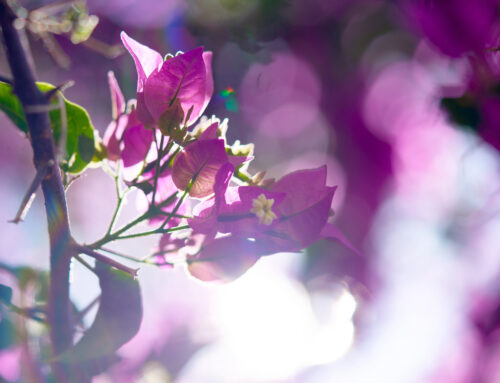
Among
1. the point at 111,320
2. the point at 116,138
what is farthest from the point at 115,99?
the point at 111,320

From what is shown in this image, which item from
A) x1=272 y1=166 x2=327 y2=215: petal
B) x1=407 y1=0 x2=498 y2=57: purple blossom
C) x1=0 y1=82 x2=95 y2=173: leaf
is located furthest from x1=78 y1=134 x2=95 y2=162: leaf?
x1=407 y1=0 x2=498 y2=57: purple blossom

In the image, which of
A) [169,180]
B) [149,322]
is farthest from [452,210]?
[169,180]

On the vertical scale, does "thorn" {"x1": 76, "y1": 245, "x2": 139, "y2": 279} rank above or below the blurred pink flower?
below

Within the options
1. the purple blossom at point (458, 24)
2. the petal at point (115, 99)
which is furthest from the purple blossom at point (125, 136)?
the purple blossom at point (458, 24)

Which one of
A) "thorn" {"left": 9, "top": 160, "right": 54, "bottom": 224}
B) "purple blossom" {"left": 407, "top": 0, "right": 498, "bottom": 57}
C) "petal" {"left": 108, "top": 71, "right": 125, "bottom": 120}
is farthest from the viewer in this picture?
"purple blossom" {"left": 407, "top": 0, "right": 498, "bottom": 57}

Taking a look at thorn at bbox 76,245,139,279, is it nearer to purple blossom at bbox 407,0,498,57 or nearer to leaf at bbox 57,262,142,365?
leaf at bbox 57,262,142,365

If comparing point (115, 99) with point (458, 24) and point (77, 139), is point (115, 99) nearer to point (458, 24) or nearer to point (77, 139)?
point (77, 139)

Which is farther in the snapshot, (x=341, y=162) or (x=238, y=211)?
(x=341, y=162)
